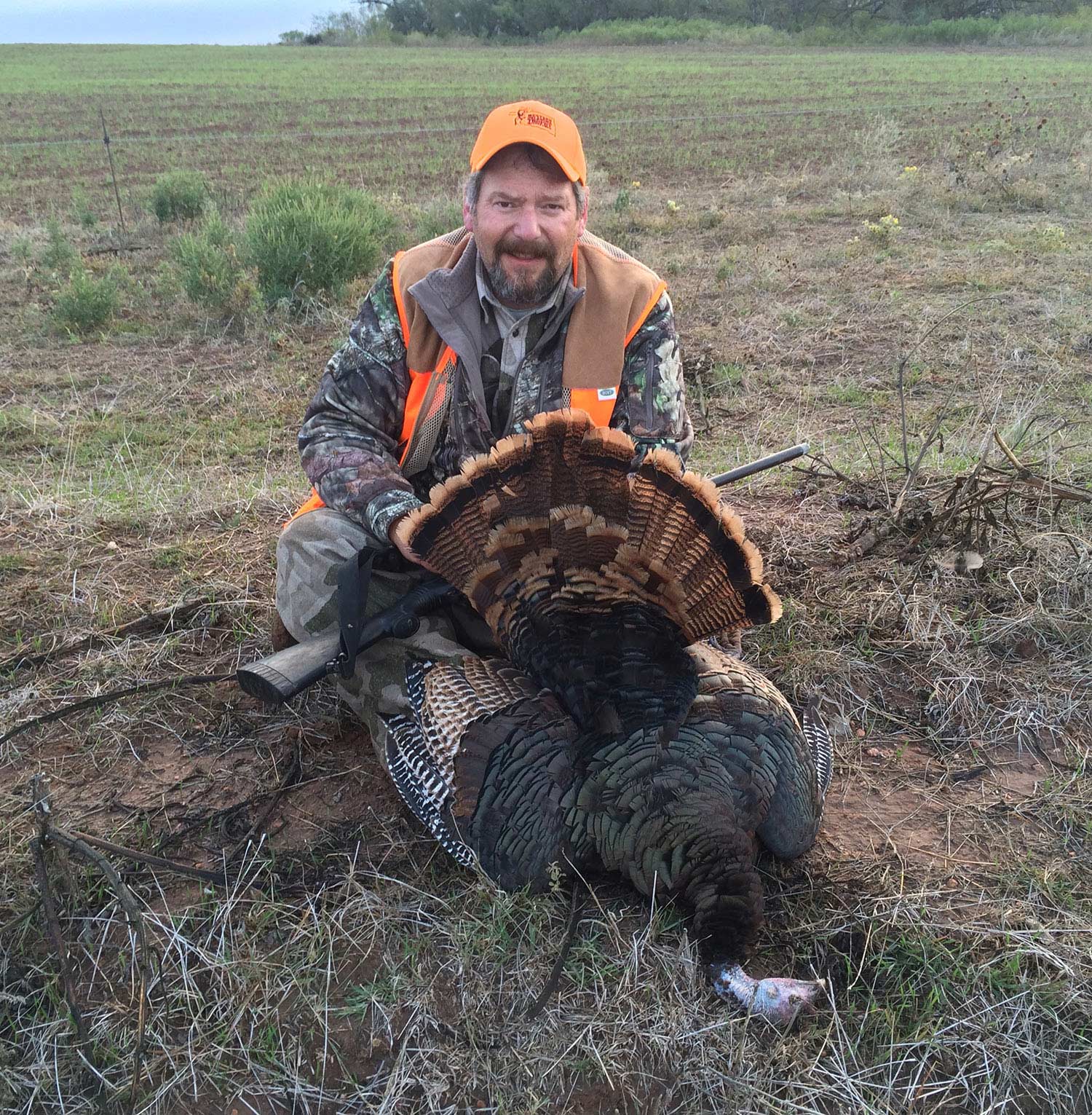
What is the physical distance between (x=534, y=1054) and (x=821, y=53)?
45447mm

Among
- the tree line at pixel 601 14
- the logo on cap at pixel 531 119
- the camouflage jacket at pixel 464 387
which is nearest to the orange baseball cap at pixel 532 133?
the logo on cap at pixel 531 119

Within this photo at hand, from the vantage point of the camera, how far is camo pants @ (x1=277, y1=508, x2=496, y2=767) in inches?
109

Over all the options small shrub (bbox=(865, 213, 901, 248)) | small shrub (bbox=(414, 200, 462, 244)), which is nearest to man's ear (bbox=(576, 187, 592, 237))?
small shrub (bbox=(414, 200, 462, 244))

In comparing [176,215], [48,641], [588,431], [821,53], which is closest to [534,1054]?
[588,431]

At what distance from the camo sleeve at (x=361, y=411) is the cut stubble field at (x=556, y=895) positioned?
761 millimetres

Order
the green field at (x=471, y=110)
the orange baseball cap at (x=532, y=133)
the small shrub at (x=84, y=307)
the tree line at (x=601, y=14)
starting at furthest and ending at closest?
the tree line at (x=601, y=14) < the green field at (x=471, y=110) < the small shrub at (x=84, y=307) < the orange baseball cap at (x=532, y=133)

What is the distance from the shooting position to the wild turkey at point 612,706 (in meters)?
2.03

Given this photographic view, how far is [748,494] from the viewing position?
4.19 metres

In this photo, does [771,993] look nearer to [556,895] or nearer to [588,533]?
[556,895]

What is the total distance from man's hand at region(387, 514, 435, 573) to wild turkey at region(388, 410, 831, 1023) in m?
0.03

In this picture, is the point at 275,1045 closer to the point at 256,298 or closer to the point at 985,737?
the point at 985,737

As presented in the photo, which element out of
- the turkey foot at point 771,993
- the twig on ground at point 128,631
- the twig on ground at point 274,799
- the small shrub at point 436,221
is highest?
the small shrub at point 436,221

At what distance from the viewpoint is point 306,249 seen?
7.37m

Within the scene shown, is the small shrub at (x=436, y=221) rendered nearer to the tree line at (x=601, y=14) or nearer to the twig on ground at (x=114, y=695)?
the twig on ground at (x=114, y=695)
